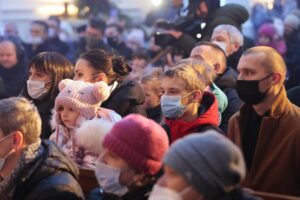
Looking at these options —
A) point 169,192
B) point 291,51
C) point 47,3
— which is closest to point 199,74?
point 169,192

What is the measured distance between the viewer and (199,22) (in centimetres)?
871

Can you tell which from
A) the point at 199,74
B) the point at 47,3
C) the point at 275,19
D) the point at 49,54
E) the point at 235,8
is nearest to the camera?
the point at 199,74

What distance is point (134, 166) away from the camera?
3.86 meters

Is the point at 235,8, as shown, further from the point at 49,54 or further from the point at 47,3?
the point at 47,3

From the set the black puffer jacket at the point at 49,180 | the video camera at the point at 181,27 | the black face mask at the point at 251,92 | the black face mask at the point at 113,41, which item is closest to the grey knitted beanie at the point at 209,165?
the black puffer jacket at the point at 49,180

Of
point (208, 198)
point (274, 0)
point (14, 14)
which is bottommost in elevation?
point (14, 14)

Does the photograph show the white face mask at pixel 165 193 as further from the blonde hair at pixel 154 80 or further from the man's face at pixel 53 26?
the man's face at pixel 53 26

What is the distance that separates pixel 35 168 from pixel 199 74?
5.55ft

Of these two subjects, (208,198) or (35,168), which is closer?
(208,198)

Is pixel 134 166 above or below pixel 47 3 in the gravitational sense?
above

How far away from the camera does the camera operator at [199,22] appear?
848 cm

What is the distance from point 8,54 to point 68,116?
4410 mm

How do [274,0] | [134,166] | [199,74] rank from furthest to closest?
[274,0] < [199,74] < [134,166]

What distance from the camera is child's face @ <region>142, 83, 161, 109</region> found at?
7.76 m
